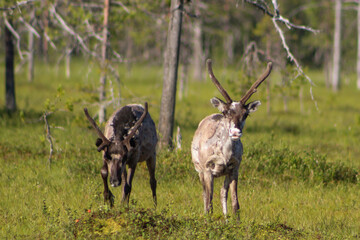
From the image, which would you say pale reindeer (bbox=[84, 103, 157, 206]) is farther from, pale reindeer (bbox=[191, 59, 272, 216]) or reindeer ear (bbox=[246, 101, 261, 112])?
reindeer ear (bbox=[246, 101, 261, 112])

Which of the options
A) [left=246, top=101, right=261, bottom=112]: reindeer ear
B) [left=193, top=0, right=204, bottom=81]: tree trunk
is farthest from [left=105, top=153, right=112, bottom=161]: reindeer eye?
[left=193, top=0, right=204, bottom=81]: tree trunk

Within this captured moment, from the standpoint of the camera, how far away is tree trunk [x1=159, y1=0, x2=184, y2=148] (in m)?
11.1

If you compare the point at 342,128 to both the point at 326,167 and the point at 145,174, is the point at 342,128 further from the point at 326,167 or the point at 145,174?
the point at 145,174

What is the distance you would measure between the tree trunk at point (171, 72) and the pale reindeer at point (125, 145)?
9.15 feet

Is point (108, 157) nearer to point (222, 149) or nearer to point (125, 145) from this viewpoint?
point (125, 145)

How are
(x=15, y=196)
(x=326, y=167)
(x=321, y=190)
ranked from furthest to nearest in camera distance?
(x=326, y=167) < (x=321, y=190) < (x=15, y=196)

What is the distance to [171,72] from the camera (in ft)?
36.9

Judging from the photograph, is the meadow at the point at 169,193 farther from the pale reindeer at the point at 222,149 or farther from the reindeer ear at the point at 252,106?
the reindeer ear at the point at 252,106

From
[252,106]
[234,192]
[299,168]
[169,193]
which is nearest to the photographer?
[252,106]

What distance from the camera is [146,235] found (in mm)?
6266

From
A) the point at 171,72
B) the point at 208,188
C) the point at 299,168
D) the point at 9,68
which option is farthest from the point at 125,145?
the point at 9,68

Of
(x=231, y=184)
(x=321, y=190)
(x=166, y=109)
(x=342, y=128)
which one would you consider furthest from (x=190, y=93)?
(x=231, y=184)

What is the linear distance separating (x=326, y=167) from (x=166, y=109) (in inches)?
144

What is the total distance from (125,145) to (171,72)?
456 cm
